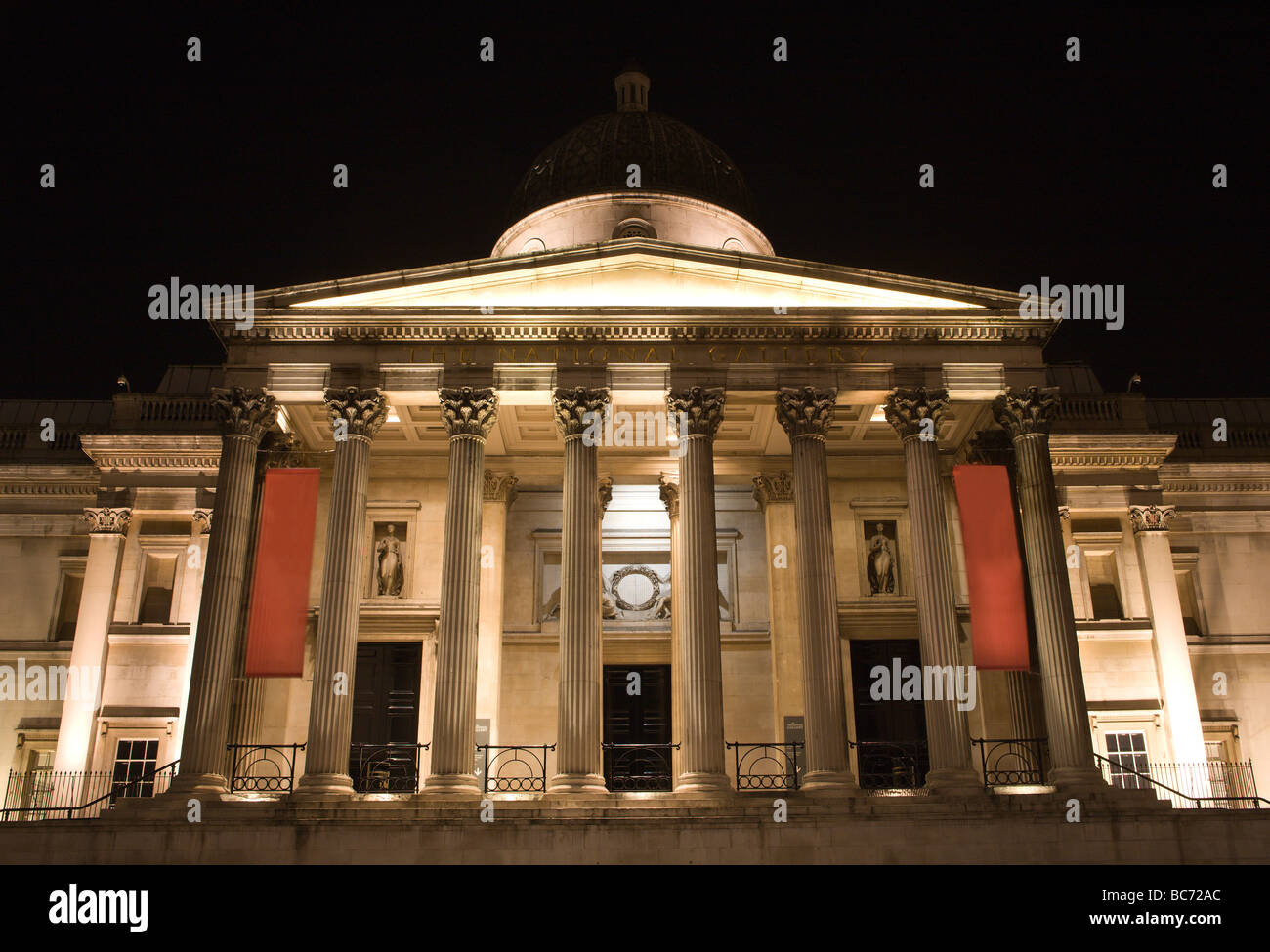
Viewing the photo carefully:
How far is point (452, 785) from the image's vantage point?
24188mm

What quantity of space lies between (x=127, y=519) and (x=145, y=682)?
4806mm

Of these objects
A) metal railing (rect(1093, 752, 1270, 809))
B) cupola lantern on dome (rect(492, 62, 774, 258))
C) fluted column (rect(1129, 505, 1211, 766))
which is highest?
cupola lantern on dome (rect(492, 62, 774, 258))

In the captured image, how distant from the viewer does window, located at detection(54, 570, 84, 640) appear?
35.0m

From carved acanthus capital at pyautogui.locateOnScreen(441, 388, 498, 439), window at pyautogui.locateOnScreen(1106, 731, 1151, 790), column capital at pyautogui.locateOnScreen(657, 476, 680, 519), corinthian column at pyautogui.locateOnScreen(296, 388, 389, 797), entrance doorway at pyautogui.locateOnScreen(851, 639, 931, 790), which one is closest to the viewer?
corinthian column at pyautogui.locateOnScreen(296, 388, 389, 797)

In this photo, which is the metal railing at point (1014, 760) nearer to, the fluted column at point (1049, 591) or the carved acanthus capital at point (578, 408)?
the fluted column at point (1049, 591)

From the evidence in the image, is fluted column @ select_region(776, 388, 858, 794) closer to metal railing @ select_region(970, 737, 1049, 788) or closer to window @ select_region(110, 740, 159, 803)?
metal railing @ select_region(970, 737, 1049, 788)

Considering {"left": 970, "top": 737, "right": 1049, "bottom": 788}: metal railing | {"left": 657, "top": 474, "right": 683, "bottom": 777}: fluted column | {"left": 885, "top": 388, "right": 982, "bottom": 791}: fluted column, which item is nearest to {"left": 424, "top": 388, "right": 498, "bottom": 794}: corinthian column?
{"left": 657, "top": 474, "right": 683, "bottom": 777}: fluted column

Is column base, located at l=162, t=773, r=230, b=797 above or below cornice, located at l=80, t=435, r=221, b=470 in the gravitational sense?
below

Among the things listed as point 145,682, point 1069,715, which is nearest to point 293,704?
point 145,682

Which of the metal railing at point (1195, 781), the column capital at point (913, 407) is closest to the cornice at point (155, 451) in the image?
the column capital at point (913, 407)

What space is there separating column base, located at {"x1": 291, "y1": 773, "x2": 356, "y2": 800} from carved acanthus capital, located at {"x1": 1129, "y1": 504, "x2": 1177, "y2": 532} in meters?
22.5

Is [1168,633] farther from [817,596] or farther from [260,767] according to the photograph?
[260,767]

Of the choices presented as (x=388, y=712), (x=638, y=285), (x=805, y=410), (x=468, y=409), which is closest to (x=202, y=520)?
(x=388, y=712)

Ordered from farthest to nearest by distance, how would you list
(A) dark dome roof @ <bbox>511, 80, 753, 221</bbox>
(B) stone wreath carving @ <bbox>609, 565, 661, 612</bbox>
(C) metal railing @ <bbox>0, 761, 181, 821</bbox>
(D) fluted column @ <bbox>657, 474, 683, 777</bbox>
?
(A) dark dome roof @ <bbox>511, 80, 753, 221</bbox>, (B) stone wreath carving @ <bbox>609, 565, 661, 612</bbox>, (C) metal railing @ <bbox>0, 761, 181, 821</bbox>, (D) fluted column @ <bbox>657, 474, 683, 777</bbox>
